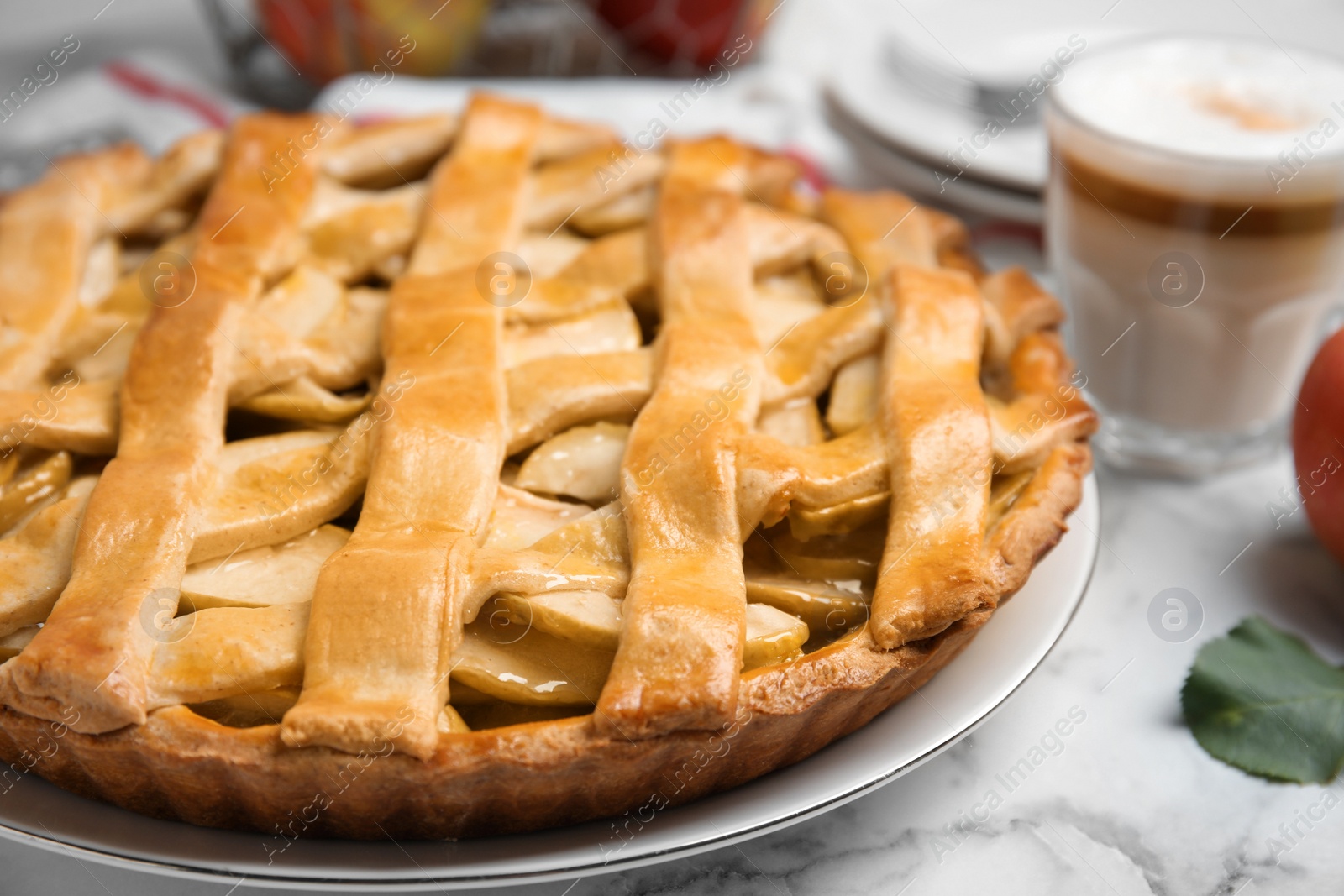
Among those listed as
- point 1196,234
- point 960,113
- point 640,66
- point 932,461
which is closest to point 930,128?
point 960,113

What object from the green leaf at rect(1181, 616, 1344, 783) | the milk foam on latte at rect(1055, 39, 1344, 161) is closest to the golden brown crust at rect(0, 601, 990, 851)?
the green leaf at rect(1181, 616, 1344, 783)

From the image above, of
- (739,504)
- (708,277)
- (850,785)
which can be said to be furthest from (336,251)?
(850,785)

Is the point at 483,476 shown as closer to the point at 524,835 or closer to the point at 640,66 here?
the point at 524,835

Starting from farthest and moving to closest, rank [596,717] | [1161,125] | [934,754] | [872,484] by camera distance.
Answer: [1161,125] < [872,484] < [934,754] < [596,717]

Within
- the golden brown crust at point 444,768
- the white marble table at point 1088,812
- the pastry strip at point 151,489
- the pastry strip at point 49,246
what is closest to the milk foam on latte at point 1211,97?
the white marble table at point 1088,812

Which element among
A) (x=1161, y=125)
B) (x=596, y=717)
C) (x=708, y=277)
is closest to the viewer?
(x=596, y=717)

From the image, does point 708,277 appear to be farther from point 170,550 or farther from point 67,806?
point 67,806
